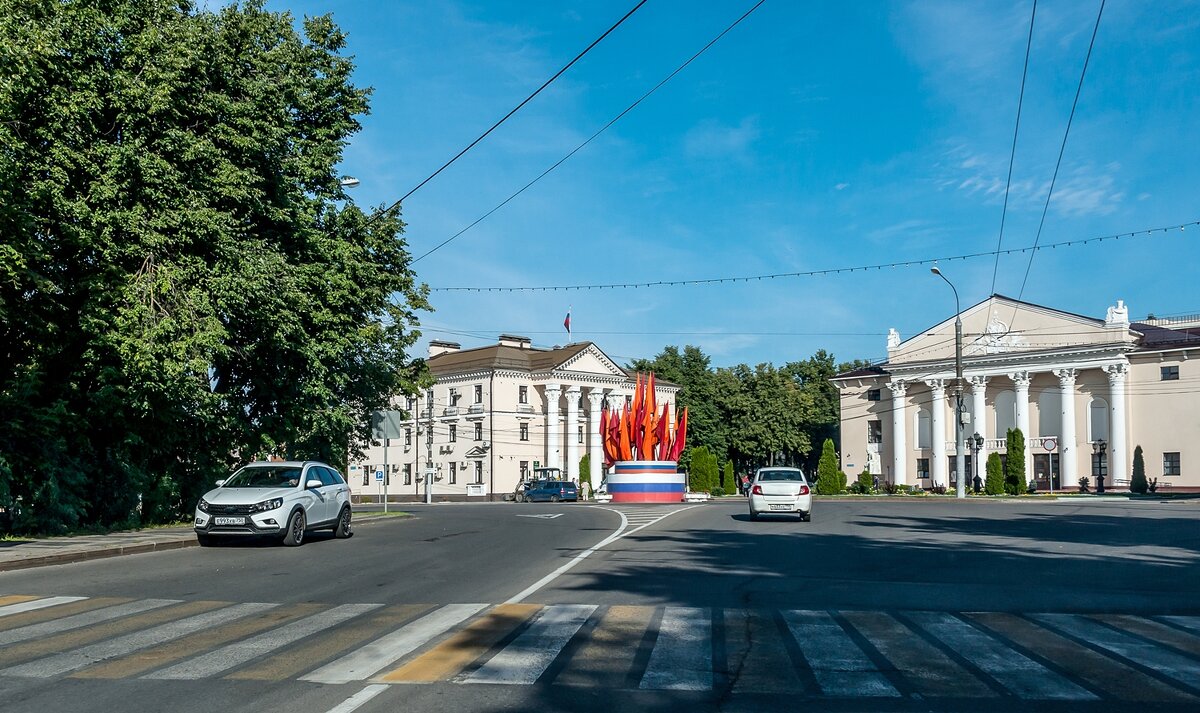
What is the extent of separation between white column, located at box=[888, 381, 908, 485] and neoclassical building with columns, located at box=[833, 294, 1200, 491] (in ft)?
0.29

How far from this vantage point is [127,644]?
330 inches

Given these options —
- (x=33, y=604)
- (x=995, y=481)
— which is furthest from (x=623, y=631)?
(x=995, y=481)

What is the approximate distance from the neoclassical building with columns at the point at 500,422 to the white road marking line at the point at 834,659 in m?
70.0

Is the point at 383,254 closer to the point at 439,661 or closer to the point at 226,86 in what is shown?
the point at 226,86

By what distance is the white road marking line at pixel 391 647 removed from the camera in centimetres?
714

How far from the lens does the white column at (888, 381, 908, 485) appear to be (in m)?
81.0

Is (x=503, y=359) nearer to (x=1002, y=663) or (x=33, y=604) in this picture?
(x=33, y=604)

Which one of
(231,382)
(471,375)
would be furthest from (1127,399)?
(231,382)

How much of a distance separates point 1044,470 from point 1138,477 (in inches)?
440

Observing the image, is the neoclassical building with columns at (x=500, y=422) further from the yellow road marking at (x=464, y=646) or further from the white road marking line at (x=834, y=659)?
the white road marking line at (x=834, y=659)

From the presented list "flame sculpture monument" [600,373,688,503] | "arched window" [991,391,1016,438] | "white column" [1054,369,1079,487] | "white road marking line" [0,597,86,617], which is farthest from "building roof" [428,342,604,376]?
"white road marking line" [0,597,86,617]

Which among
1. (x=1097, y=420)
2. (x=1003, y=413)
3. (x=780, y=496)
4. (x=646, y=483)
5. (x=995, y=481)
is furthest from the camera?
(x=1003, y=413)

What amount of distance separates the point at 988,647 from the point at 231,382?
884 inches

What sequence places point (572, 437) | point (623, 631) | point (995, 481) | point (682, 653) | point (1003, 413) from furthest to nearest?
point (572, 437)
point (1003, 413)
point (995, 481)
point (623, 631)
point (682, 653)
